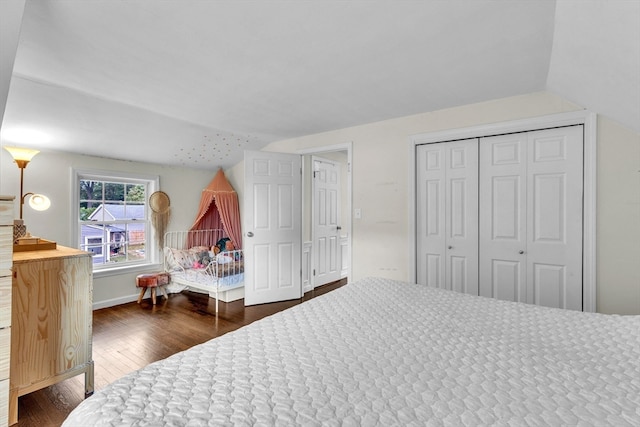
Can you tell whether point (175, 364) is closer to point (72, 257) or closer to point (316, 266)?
point (72, 257)

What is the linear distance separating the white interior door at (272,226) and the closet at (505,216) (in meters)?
1.67

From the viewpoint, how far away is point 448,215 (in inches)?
118

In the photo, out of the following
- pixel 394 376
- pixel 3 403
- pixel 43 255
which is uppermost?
pixel 43 255

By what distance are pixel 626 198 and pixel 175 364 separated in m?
3.07

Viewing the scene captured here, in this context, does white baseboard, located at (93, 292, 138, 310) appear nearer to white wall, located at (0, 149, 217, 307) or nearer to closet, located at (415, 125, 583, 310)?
white wall, located at (0, 149, 217, 307)

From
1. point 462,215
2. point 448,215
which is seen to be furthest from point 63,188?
point 462,215

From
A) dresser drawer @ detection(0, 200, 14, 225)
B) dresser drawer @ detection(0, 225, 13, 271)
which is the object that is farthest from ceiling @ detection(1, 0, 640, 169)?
dresser drawer @ detection(0, 225, 13, 271)

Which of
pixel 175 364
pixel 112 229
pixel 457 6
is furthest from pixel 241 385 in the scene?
pixel 112 229

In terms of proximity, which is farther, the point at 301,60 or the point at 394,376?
the point at 301,60

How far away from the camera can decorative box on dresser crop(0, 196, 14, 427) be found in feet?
4.90

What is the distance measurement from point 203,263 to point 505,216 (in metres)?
3.73

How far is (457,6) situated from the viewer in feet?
5.20

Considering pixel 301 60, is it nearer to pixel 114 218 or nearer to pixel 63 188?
pixel 63 188

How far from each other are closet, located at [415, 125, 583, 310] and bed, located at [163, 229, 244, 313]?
7.82 feet
